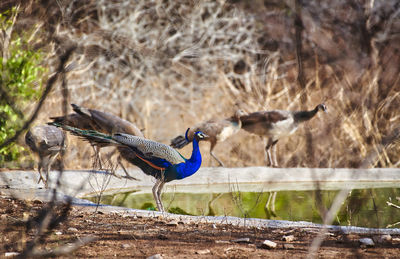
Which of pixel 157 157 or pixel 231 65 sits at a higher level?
pixel 231 65

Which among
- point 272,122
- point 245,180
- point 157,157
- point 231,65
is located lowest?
point 245,180

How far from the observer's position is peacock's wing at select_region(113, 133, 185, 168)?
5.11 metres

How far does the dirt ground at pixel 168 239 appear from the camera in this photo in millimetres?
3141

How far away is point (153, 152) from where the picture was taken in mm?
5113

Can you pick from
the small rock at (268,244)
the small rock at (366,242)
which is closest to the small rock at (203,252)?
the small rock at (268,244)

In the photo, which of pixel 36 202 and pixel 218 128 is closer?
pixel 36 202

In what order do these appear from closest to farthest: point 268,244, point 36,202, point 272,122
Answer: point 268,244, point 36,202, point 272,122

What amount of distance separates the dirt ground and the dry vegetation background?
5.45 meters

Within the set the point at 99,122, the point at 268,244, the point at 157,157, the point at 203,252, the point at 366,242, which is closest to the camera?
the point at 203,252

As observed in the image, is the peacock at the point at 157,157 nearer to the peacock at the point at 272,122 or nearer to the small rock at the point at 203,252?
the small rock at the point at 203,252

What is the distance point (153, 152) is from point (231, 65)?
292 inches

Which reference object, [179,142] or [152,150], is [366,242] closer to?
[152,150]

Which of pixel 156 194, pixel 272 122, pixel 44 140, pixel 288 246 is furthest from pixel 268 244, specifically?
pixel 272 122

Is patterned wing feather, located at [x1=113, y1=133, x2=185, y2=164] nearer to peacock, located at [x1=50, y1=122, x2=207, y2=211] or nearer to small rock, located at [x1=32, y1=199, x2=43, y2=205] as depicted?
peacock, located at [x1=50, y1=122, x2=207, y2=211]
